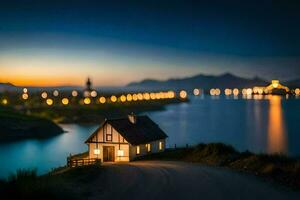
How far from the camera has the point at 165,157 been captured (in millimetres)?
36656

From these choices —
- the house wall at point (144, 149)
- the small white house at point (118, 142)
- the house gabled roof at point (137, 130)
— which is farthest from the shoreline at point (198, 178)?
the house gabled roof at point (137, 130)

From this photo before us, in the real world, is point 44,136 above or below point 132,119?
below

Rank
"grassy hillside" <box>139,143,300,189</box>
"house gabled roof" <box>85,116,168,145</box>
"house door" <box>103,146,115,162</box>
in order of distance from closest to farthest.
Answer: "grassy hillside" <box>139,143,300,189</box>
"house door" <box>103,146,115,162</box>
"house gabled roof" <box>85,116,168,145</box>

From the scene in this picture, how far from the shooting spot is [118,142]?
3850 cm

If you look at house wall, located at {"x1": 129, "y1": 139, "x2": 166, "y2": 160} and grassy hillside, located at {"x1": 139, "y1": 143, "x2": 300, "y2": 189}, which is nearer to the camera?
grassy hillside, located at {"x1": 139, "y1": 143, "x2": 300, "y2": 189}

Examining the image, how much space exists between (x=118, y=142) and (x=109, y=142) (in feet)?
2.89

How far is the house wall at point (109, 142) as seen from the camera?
1506 inches

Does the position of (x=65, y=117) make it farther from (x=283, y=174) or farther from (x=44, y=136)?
(x=283, y=174)

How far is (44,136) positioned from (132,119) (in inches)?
2076

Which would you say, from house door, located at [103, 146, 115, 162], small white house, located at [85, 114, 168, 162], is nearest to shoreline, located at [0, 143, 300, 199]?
small white house, located at [85, 114, 168, 162]

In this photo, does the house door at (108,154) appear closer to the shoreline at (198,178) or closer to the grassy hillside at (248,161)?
the grassy hillside at (248,161)

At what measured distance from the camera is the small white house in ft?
126

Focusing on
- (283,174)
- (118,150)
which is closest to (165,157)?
(118,150)

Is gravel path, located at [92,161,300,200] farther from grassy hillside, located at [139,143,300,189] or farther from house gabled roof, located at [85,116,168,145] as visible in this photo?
house gabled roof, located at [85,116,168,145]
